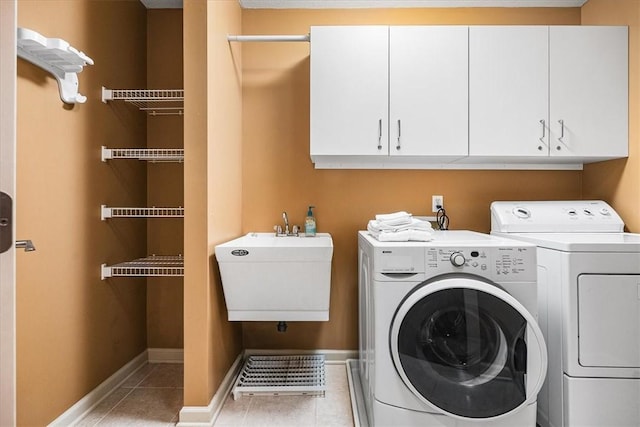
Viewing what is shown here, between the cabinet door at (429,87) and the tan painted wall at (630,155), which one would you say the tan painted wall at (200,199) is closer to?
the cabinet door at (429,87)

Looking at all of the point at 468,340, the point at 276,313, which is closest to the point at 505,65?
the point at 468,340

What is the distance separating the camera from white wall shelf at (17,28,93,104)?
1372mm

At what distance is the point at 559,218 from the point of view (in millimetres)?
2164

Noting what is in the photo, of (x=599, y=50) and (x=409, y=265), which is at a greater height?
(x=599, y=50)

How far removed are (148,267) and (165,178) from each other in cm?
74

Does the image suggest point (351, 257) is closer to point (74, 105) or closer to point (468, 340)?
point (468, 340)

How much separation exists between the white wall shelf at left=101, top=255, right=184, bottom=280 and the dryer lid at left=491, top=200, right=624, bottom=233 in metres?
2.10

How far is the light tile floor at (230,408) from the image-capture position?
1783mm

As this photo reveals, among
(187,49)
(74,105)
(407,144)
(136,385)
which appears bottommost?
(136,385)

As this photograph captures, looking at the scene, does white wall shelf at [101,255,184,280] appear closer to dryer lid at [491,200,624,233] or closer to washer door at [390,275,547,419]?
washer door at [390,275,547,419]

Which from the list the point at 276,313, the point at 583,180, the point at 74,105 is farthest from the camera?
the point at 583,180

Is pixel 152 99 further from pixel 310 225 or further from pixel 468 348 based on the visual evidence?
pixel 468 348

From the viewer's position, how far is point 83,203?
185cm

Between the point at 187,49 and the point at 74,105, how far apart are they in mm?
655
